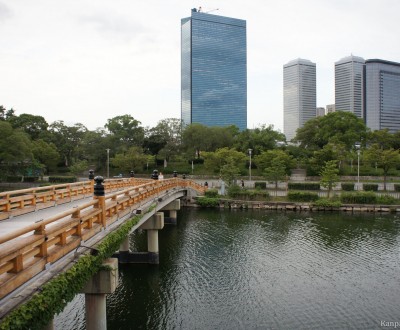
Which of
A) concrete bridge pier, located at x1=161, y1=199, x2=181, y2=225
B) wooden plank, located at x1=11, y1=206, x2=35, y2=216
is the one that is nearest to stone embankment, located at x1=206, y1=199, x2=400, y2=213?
concrete bridge pier, located at x1=161, y1=199, x2=181, y2=225

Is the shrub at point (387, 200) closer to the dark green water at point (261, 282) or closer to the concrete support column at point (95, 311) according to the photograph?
the dark green water at point (261, 282)

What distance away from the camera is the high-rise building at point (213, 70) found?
148500mm

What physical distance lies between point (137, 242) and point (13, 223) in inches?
589

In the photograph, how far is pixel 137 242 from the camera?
26750 millimetres

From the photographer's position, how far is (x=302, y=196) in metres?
43.8

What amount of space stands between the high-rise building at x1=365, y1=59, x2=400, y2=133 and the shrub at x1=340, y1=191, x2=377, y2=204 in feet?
476

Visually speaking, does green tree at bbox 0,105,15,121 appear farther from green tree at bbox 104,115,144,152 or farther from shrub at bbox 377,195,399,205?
shrub at bbox 377,195,399,205

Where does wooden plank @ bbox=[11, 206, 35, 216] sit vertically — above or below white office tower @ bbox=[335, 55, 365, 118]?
below

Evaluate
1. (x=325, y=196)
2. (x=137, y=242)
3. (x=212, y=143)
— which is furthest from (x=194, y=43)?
(x=137, y=242)

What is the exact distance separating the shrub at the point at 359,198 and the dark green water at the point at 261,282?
1134cm

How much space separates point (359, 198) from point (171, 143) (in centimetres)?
4259

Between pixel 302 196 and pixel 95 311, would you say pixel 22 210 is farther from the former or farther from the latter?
pixel 302 196

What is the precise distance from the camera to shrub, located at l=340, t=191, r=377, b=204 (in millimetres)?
42156

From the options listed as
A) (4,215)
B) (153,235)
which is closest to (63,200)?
(4,215)
